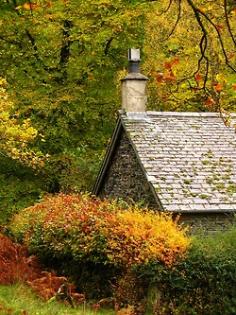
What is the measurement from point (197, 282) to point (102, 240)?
1.95 meters

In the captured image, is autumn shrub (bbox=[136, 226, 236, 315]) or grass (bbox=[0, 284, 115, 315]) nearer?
grass (bbox=[0, 284, 115, 315])

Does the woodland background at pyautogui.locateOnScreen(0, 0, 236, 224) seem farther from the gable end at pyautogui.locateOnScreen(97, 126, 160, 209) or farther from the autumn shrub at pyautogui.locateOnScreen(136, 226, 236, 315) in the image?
the autumn shrub at pyautogui.locateOnScreen(136, 226, 236, 315)

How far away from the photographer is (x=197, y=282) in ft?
44.7

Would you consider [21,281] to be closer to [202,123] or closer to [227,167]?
[227,167]

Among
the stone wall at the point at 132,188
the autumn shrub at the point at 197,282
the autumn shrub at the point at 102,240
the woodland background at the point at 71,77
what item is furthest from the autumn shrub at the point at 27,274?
the woodland background at the point at 71,77

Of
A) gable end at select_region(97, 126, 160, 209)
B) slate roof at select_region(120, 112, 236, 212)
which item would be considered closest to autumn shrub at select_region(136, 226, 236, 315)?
slate roof at select_region(120, 112, 236, 212)

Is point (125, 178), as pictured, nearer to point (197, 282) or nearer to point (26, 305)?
point (197, 282)

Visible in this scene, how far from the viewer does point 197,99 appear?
28906 millimetres

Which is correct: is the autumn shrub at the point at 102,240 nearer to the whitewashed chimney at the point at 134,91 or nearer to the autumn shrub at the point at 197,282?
the autumn shrub at the point at 197,282

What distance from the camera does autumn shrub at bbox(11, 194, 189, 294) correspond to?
1351cm

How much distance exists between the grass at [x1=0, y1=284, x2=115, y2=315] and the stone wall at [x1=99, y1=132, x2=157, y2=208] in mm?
5934

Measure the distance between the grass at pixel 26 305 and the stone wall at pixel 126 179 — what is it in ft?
19.5

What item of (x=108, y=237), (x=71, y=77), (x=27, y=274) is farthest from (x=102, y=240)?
(x=71, y=77)

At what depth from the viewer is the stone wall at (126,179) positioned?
19.0 m
